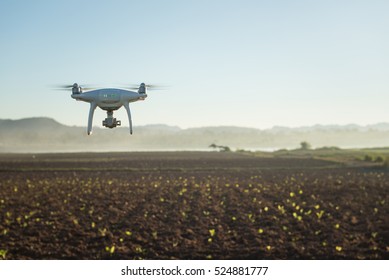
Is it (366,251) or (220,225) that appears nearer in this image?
(366,251)

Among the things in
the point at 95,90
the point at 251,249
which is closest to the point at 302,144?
the point at 251,249

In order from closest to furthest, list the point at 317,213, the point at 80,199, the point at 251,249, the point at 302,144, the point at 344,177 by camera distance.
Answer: the point at 251,249
the point at 317,213
the point at 80,199
the point at 344,177
the point at 302,144

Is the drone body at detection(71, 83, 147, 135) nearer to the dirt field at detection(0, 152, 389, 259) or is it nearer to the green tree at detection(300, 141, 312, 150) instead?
the dirt field at detection(0, 152, 389, 259)

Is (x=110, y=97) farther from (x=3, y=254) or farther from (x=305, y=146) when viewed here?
(x=305, y=146)

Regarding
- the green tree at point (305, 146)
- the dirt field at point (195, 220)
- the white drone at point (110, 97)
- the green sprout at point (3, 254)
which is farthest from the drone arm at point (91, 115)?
the green tree at point (305, 146)

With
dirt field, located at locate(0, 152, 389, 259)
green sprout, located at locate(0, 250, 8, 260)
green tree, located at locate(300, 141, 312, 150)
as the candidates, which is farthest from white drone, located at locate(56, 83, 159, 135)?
green tree, located at locate(300, 141, 312, 150)

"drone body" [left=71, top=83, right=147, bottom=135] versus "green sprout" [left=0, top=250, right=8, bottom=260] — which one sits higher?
"drone body" [left=71, top=83, right=147, bottom=135]

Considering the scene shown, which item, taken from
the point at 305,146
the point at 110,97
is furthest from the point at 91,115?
the point at 305,146
